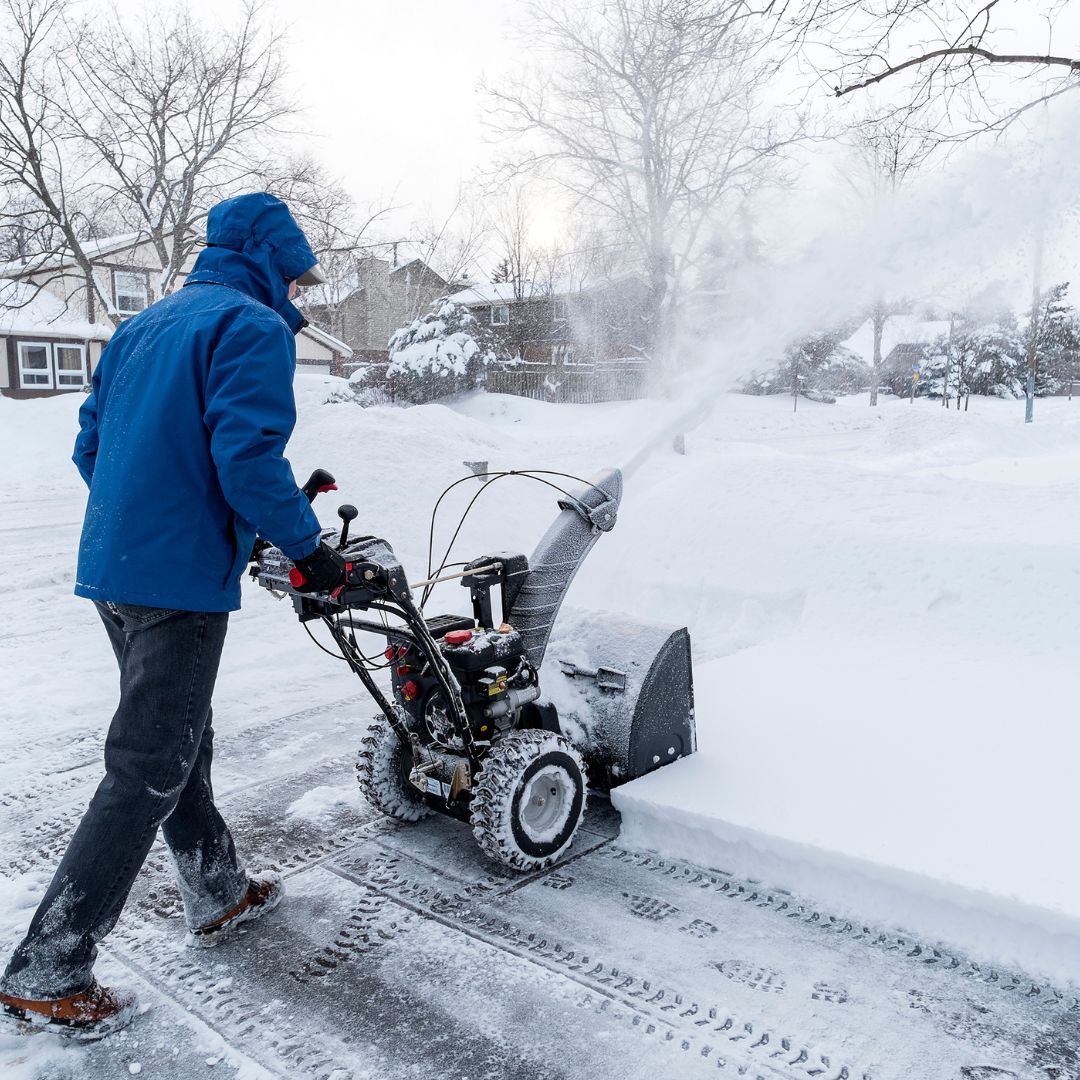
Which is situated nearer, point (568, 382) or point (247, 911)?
point (247, 911)

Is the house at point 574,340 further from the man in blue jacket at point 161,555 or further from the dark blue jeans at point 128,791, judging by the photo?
the dark blue jeans at point 128,791

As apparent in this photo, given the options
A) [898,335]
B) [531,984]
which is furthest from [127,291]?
[531,984]

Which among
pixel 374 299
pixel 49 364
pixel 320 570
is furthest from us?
pixel 374 299

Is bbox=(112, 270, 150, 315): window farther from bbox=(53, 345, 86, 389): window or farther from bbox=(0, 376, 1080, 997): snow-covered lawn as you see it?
bbox=(0, 376, 1080, 997): snow-covered lawn

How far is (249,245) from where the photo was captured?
2.72 meters

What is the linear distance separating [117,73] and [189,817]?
1975 centimetres

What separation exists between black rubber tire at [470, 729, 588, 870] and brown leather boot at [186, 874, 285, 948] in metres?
0.68

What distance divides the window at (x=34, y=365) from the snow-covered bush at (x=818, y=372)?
857 inches

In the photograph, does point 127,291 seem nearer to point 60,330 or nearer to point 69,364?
point 60,330

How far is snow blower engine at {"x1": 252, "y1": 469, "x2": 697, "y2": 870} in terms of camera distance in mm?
3004

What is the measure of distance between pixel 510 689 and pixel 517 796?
1.34 ft

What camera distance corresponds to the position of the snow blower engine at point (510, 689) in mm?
3004

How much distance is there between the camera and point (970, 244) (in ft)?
20.8

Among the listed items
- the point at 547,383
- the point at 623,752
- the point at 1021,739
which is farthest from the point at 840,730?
the point at 547,383
